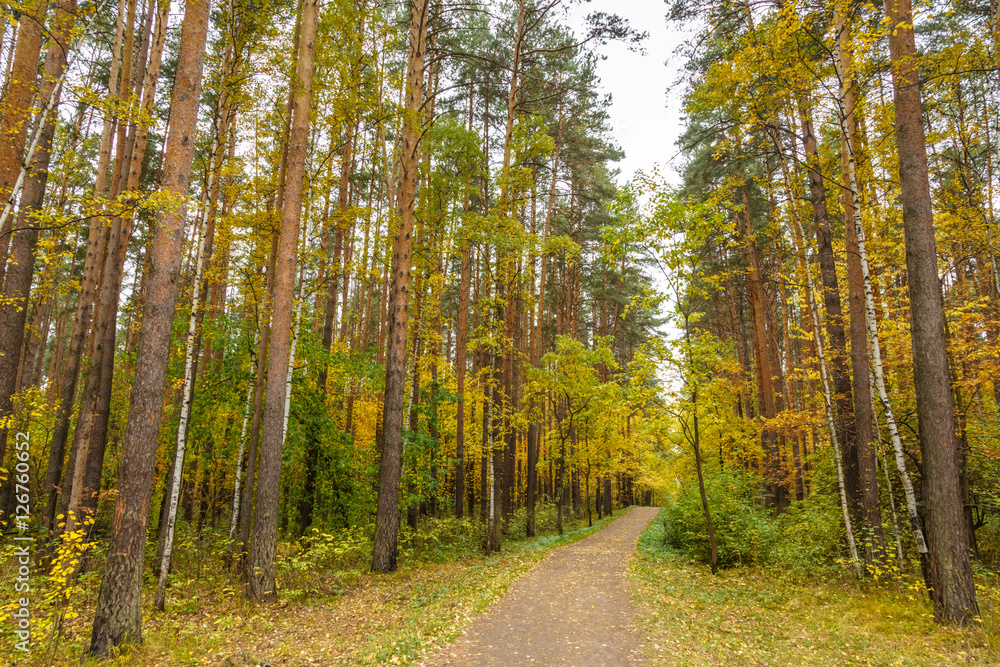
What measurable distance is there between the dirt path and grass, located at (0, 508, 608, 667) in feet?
1.07

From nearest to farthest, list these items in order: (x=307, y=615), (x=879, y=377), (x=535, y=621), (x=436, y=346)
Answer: (x=535, y=621)
(x=307, y=615)
(x=879, y=377)
(x=436, y=346)

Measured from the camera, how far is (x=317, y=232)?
11.5 metres

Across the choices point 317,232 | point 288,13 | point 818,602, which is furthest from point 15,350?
point 818,602

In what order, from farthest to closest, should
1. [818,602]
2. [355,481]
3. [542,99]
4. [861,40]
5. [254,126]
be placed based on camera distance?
[542,99], [355,481], [254,126], [818,602], [861,40]

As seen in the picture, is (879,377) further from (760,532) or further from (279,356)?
(279,356)

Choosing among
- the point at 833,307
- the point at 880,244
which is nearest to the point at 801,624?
the point at 833,307

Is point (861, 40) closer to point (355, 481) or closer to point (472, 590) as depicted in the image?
point (472, 590)

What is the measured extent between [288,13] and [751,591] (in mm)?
15469

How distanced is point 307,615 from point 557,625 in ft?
13.4

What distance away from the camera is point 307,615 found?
7375 mm

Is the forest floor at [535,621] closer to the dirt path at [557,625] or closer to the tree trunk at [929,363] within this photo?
the dirt path at [557,625]

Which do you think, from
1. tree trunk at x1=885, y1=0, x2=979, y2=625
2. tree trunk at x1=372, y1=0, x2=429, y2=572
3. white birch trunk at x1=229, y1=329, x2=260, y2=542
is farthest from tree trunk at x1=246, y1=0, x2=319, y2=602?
tree trunk at x1=885, y1=0, x2=979, y2=625

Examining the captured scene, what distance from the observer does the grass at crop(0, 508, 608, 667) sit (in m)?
5.46

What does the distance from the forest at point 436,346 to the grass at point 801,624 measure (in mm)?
72
